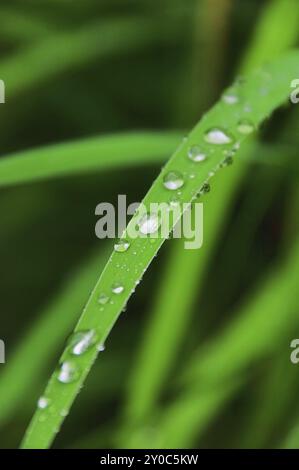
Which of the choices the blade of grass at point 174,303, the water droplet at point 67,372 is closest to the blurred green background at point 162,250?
the blade of grass at point 174,303

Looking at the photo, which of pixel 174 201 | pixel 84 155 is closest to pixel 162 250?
pixel 84 155

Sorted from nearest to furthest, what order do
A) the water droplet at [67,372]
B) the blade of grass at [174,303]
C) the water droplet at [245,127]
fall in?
the water droplet at [67,372]
the water droplet at [245,127]
the blade of grass at [174,303]

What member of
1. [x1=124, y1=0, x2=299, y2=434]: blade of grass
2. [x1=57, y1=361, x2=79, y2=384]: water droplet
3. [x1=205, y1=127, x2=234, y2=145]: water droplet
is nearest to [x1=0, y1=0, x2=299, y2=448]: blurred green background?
[x1=124, y1=0, x2=299, y2=434]: blade of grass

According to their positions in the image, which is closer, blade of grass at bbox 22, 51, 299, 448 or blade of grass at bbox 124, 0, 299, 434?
blade of grass at bbox 22, 51, 299, 448

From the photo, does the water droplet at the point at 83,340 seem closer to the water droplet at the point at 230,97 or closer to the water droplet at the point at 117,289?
the water droplet at the point at 117,289

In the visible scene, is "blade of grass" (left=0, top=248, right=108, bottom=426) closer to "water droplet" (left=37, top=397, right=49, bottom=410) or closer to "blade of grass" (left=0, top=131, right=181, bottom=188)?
"blade of grass" (left=0, top=131, right=181, bottom=188)

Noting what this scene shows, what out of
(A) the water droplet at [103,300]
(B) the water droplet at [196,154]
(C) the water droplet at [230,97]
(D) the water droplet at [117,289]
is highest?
(C) the water droplet at [230,97]
